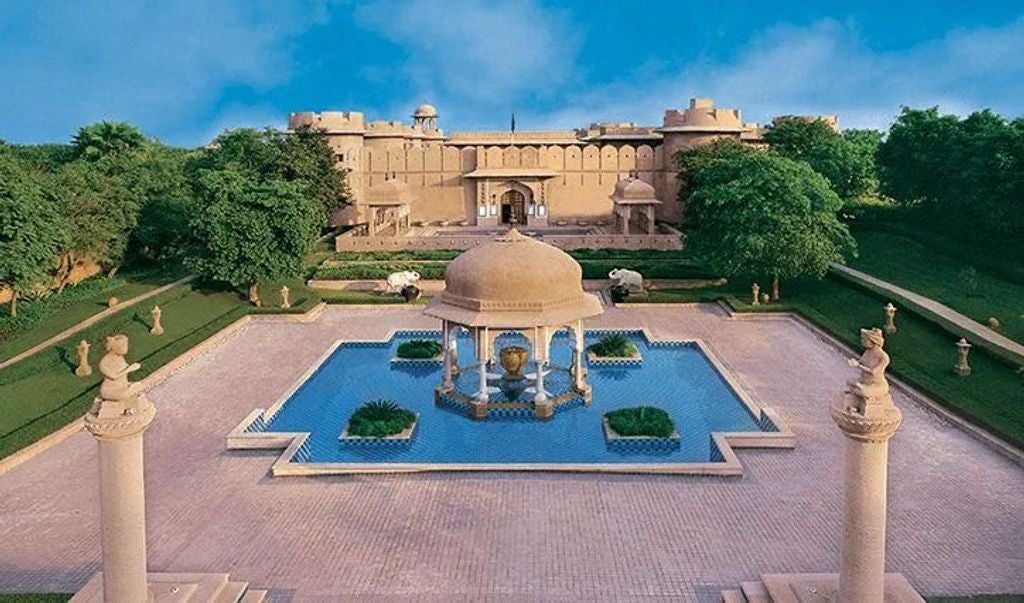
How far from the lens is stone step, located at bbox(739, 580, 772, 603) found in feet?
28.6

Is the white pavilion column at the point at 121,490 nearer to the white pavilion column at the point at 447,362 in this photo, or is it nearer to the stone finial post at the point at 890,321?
the white pavilion column at the point at 447,362

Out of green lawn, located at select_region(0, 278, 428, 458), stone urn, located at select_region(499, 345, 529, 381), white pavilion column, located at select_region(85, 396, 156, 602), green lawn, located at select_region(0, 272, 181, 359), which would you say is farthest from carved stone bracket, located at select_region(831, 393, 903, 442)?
green lawn, located at select_region(0, 272, 181, 359)

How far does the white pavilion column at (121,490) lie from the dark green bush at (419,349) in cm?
1263

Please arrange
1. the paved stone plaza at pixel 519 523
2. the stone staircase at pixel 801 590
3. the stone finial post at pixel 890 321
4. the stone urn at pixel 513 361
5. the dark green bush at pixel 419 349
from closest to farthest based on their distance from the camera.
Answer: the stone staircase at pixel 801 590 < the paved stone plaza at pixel 519 523 < the stone urn at pixel 513 361 < the dark green bush at pixel 419 349 < the stone finial post at pixel 890 321

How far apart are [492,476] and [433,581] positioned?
3.31 metres

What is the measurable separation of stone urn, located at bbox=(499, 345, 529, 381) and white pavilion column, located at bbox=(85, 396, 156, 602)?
10538 mm

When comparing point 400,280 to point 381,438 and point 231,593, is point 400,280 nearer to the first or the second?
point 381,438

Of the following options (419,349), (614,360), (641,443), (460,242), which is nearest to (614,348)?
(614,360)

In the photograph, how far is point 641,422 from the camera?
48.6 feet

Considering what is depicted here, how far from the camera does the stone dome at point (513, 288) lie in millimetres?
15469

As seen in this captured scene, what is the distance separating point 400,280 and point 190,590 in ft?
65.8

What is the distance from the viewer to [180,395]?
1728 cm

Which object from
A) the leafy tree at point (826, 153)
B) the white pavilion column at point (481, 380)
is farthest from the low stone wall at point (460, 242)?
the white pavilion column at point (481, 380)

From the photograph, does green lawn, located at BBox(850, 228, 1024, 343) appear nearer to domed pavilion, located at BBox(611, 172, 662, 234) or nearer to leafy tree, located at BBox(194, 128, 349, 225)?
domed pavilion, located at BBox(611, 172, 662, 234)
